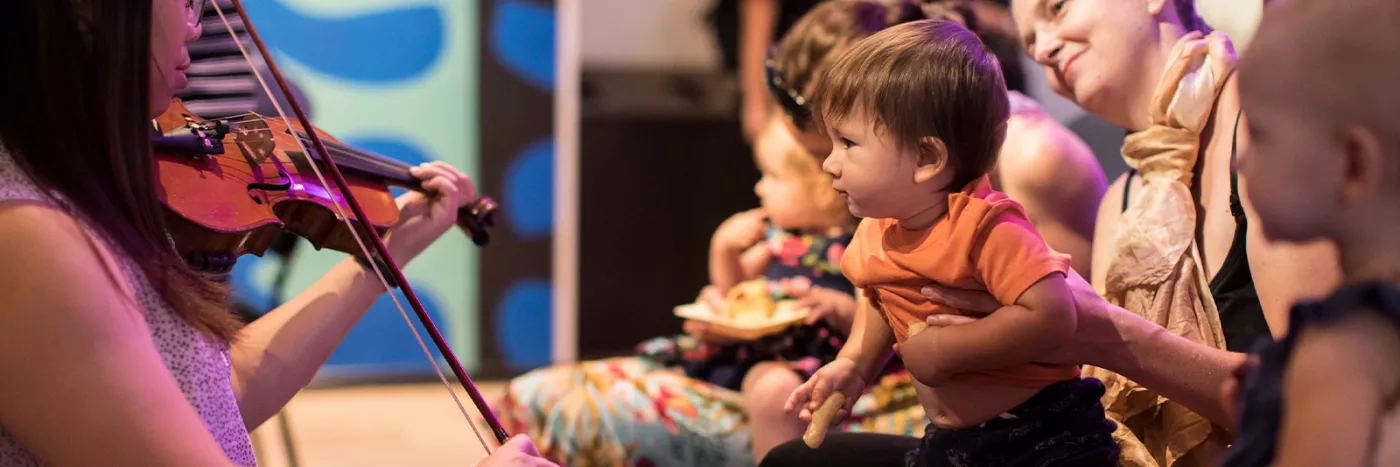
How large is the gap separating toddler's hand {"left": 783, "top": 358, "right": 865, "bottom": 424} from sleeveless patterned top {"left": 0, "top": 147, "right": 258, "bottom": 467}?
45 centimetres

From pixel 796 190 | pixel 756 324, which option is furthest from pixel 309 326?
pixel 796 190

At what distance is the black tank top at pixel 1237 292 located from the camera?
1.04 meters

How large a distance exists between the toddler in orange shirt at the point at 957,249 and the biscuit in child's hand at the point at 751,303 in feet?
2.37

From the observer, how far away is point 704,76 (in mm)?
3537

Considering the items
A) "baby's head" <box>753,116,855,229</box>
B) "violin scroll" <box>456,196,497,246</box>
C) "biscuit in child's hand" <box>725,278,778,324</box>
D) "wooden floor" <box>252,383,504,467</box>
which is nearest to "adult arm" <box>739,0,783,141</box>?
"wooden floor" <box>252,383,504,467</box>

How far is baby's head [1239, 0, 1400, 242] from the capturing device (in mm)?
549

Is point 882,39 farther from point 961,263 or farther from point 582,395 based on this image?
point 582,395

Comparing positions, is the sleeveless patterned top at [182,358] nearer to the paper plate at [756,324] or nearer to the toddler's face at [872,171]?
the toddler's face at [872,171]

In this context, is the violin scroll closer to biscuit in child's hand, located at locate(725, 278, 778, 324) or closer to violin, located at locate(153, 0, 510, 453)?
violin, located at locate(153, 0, 510, 453)

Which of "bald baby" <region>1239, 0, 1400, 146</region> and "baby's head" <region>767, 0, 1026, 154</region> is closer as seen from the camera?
"bald baby" <region>1239, 0, 1400, 146</region>

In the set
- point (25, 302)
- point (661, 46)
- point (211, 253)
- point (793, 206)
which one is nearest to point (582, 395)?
point (793, 206)

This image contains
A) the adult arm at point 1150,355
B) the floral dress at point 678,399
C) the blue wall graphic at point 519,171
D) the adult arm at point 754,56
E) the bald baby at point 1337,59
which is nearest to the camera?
the bald baby at point 1337,59

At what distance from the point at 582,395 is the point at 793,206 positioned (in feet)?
1.50

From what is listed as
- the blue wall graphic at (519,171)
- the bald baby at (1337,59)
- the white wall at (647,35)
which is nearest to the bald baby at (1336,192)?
the bald baby at (1337,59)
